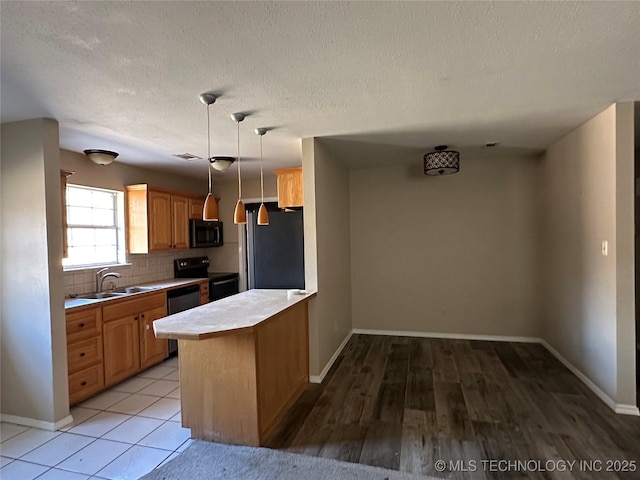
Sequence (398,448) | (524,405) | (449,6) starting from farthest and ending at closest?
(524,405), (398,448), (449,6)

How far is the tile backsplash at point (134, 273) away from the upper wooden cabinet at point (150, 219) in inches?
9.7

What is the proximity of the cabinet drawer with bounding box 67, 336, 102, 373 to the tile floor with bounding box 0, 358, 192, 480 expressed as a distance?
0.33 meters

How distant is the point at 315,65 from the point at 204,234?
3685mm

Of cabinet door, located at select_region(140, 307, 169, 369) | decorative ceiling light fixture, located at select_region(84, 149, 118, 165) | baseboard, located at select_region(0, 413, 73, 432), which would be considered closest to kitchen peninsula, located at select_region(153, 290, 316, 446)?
baseboard, located at select_region(0, 413, 73, 432)

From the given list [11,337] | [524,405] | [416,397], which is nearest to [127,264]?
[11,337]

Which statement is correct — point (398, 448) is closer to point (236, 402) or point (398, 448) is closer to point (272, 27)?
point (236, 402)

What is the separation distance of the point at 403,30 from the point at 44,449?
3354 millimetres

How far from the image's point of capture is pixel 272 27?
1.53m

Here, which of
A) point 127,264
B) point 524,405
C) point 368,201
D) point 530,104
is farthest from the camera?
point 368,201

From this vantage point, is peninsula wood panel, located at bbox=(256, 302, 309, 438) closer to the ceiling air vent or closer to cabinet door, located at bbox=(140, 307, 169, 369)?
cabinet door, located at bbox=(140, 307, 169, 369)

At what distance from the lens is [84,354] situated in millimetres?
3006

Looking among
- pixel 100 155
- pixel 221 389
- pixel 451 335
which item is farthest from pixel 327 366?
pixel 100 155

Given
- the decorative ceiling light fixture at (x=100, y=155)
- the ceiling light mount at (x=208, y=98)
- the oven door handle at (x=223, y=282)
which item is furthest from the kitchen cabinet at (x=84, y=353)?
the ceiling light mount at (x=208, y=98)

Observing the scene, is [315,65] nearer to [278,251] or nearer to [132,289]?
[278,251]
